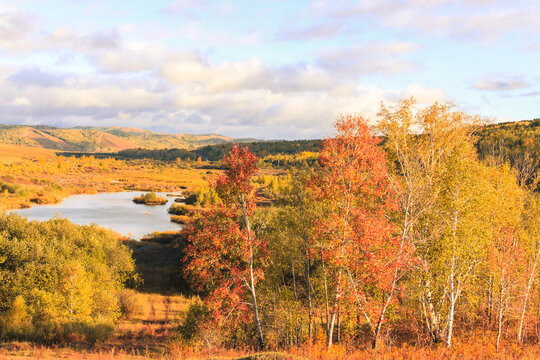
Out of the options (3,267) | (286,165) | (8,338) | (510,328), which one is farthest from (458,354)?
(3,267)

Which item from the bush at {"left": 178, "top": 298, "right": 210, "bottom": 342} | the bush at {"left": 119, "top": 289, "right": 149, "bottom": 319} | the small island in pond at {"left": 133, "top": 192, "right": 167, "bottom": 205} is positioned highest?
the bush at {"left": 178, "top": 298, "right": 210, "bottom": 342}

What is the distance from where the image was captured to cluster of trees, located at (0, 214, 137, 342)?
25141mm

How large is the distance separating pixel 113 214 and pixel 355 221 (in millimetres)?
94466

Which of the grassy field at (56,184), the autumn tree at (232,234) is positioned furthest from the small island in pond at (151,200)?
the autumn tree at (232,234)

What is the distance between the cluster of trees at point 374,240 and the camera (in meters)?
18.9

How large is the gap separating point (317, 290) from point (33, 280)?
2656 centimetres

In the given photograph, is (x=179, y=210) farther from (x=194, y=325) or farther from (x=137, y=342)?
(x=194, y=325)

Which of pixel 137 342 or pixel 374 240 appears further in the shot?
pixel 137 342

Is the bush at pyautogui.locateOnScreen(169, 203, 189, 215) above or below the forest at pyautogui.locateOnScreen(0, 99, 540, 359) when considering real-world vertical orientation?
below

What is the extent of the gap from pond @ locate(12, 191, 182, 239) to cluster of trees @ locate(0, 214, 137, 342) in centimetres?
3170

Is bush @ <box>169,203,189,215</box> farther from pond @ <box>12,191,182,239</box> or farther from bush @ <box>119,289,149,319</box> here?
bush @ <box>119,289,149,319</box>

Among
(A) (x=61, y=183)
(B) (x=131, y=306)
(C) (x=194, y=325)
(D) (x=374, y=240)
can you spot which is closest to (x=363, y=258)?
(D) (x=374, y=240)

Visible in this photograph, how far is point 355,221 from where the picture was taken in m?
18.8

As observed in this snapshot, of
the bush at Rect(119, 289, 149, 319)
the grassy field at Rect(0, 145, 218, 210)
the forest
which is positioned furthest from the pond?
the forest
